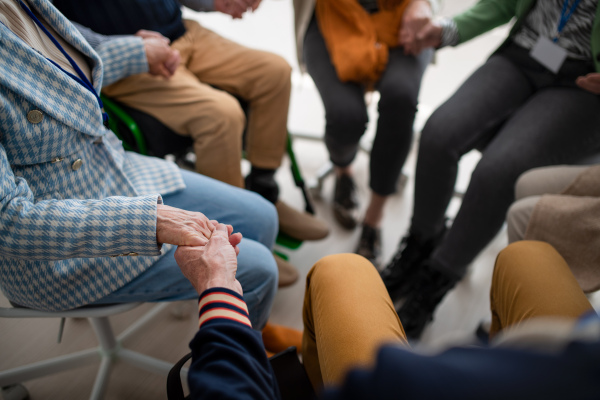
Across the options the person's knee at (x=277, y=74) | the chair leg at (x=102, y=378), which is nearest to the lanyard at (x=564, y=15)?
the person's knee at (x=277, y=74)

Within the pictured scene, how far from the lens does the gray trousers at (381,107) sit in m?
1.39

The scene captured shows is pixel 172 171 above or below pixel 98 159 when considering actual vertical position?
below

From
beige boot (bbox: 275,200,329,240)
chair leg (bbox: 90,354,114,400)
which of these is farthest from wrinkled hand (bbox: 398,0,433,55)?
chair leg (bbox: 90,354,114,400)

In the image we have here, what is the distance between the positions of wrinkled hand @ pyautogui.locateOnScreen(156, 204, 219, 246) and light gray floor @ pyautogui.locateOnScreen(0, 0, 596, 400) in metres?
0.44

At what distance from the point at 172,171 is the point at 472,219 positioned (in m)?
0.88

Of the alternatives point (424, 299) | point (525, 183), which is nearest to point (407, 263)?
point (424, 299)

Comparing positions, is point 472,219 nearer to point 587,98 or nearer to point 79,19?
point 587,98

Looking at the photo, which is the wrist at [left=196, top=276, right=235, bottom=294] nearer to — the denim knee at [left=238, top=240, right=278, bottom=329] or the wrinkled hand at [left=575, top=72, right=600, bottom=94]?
the denim knee at [left=238, top=240, right=278, bottom=329]

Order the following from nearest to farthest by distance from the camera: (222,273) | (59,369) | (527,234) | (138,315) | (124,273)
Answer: (222,273)
(124,273)
(527,234)
(59,369)
(138,315)

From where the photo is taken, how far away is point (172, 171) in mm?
1034

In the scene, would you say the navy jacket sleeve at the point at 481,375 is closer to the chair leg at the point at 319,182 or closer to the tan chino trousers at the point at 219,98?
the tan chino trousers at the point at 219,98

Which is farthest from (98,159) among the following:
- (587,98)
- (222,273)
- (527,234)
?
(587,98)

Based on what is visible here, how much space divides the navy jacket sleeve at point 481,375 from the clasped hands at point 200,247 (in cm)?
33

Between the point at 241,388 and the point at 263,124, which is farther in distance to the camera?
the point at 263,124
